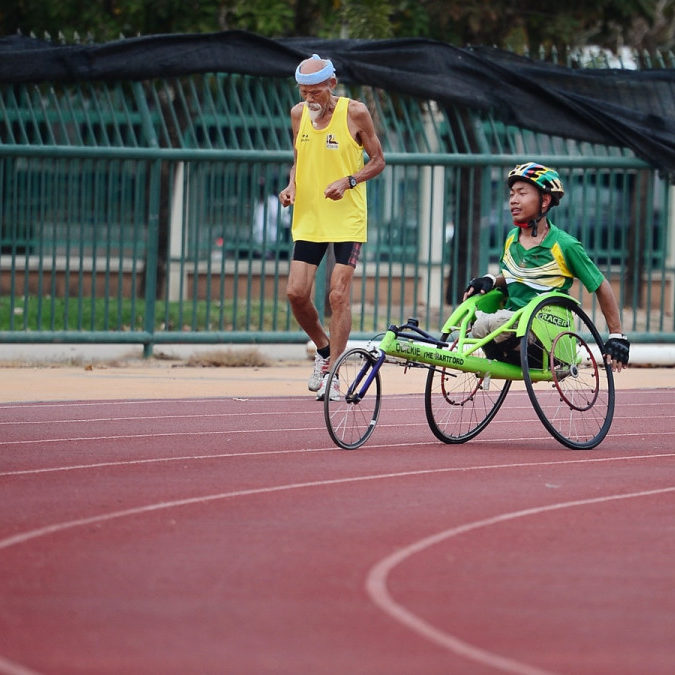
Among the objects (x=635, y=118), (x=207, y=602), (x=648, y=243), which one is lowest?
(x=207, y=602)

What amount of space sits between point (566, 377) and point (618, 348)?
31 cm

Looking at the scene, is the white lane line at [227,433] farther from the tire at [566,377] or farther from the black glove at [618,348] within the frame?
the black glove at [618,348]

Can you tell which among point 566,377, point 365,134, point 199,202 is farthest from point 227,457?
point 199,202

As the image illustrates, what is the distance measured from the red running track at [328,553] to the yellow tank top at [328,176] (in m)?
1.50

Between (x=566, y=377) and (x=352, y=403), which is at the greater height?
(x=566, y=377)

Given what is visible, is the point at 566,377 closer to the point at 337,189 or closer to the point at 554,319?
the point at 554,319

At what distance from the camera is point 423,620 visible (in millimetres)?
5387

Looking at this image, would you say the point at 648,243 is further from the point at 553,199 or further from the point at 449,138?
the point at 553,199

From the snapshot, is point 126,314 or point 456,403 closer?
point 456,403

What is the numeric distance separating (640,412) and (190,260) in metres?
5.22

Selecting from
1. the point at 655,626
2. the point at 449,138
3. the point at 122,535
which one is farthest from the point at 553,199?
the point at 449,138

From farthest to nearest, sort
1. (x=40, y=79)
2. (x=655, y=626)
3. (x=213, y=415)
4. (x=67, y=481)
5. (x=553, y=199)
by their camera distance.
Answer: (x=40, y=79) < (x=213, y=415) < (x=553, y=199) < (x=67, y=481) < (x=655, y=626)

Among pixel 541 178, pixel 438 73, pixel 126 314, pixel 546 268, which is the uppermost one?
pixel 438 73

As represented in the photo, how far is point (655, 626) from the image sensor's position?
17.8 ft
